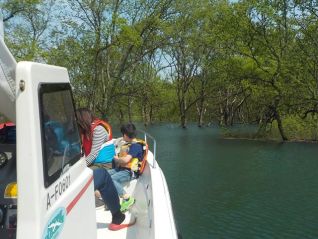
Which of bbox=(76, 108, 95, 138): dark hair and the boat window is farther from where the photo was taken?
bbox=(76, 108, 95, 138): dark hair

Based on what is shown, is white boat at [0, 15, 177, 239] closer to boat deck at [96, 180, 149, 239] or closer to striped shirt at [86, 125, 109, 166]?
boat deck at [96, 180, 149, 239]

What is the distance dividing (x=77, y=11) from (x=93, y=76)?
18.1 ft

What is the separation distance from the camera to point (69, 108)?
340 centimetres

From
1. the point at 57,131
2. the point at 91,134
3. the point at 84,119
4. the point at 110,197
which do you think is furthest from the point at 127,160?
the point at 57,131

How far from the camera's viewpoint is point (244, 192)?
15.3 metres

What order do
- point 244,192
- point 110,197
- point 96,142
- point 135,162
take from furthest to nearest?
1. point 244,192
2. point 135,162
3. point 96,142
4. point 110,197

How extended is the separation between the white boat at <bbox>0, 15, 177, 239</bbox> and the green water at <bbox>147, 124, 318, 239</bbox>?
25.8 ft

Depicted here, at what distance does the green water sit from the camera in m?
11.4

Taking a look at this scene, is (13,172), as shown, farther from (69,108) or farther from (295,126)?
(295,126)

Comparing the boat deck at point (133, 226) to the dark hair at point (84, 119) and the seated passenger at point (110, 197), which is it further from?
the dark hair at point (84, 119)

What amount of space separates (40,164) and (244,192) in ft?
44.1

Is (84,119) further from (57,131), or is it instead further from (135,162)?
(135,162)

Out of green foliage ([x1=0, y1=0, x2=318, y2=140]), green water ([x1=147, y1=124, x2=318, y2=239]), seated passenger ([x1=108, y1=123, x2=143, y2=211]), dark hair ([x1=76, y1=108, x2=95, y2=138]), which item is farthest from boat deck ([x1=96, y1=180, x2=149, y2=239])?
green foliage ([x1=0, y1=0, x2=318, y2=140])

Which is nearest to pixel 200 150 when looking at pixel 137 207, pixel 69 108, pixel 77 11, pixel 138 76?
pixel 138 76
